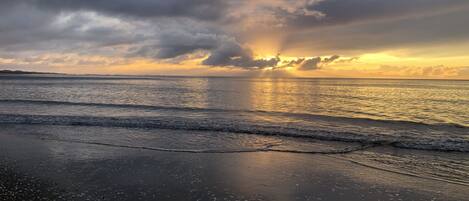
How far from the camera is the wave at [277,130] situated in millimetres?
15841

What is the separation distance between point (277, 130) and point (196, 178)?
33.5 ft

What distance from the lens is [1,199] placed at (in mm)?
7672

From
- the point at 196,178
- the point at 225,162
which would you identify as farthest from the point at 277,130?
the point at 196,178

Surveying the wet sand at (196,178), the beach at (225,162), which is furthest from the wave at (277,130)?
the wet sand at (196,178)

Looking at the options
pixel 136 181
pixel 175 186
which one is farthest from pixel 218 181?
pixel 136 181

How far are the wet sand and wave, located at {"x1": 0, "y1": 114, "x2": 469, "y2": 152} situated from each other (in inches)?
187

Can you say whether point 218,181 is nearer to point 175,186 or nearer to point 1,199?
point 175,186

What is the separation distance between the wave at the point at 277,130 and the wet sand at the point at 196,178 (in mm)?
4747

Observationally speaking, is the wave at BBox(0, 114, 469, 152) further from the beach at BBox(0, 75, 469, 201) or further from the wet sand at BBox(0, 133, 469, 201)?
the wet sand at BBox(0, 133, 469, 201)

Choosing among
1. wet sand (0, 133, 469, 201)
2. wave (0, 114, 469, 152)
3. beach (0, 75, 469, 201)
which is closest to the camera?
wet sand (0, 133, 469, 201)

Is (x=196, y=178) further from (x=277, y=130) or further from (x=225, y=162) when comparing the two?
(x=277, y=130)

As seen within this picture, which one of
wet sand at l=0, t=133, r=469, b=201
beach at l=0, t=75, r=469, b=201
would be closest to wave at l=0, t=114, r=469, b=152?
beach at l=0, t=75, r=469, b=201

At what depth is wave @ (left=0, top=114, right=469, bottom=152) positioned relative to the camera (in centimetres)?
1584

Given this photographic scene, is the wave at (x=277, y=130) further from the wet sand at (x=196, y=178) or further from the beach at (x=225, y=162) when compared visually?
the wet sand at (x=196, y=178)
